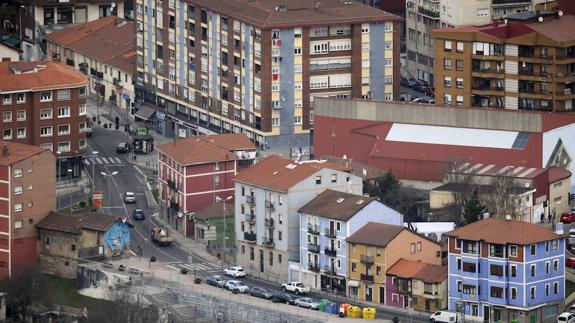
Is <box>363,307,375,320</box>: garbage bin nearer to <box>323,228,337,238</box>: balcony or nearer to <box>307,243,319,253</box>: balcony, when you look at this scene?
<box>323,228,337,238</box>: balcony

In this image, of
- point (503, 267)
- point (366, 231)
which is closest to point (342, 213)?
point (366, 231)

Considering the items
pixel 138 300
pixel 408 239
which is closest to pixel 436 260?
pixel 408 239

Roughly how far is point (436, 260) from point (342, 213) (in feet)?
22.7

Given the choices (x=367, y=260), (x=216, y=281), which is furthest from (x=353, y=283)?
(x=216, y=281)

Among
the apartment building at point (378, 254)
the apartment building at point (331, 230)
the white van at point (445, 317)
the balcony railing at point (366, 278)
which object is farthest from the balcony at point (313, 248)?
the white van at point (445, 317)

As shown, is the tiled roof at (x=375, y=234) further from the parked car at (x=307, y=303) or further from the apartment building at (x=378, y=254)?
the parked car at (x=307, y=303)

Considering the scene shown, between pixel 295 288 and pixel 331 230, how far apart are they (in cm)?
446

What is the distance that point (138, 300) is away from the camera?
647 ft

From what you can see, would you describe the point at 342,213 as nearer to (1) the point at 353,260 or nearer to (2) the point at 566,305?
(1) the point at 353,260

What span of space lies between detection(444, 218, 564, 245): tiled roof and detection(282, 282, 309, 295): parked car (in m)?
→ 11.8

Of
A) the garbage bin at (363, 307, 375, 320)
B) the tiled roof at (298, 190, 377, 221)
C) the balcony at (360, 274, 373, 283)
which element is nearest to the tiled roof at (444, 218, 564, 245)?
the garbage bin at (363, 307, 375, 320)

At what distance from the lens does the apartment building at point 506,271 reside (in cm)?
18662

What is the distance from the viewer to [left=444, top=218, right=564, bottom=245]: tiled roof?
613ft

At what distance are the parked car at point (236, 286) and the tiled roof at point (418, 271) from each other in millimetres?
9975
